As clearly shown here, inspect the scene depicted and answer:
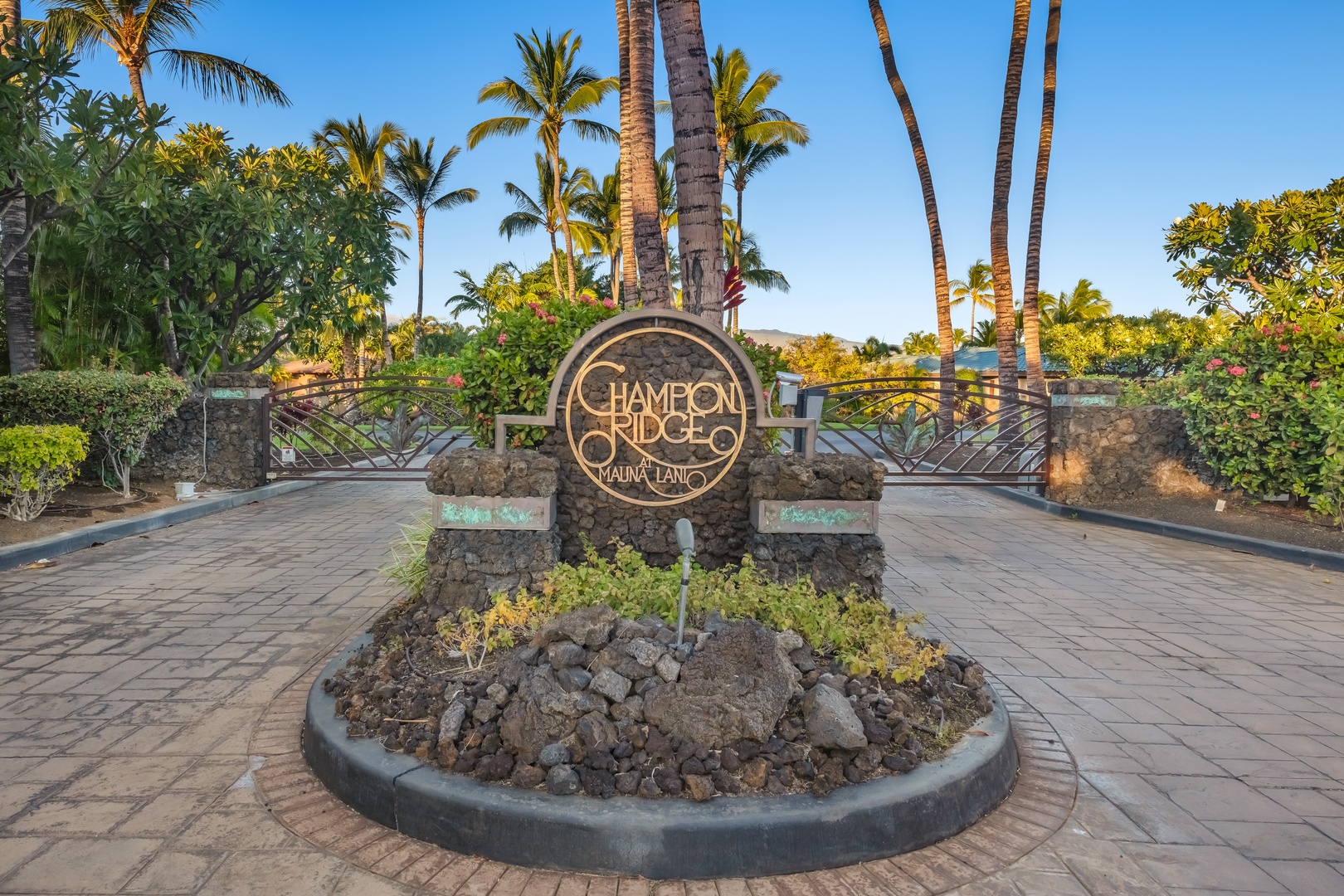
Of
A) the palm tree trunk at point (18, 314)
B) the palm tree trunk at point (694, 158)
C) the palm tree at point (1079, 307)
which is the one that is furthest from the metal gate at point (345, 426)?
the palm tree at point (1079, 307)

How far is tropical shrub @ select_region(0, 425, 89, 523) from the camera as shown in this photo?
7.35 metres

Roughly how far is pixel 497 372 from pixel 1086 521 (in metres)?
7.98

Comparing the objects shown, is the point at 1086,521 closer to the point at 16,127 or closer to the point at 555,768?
the point at 555,768

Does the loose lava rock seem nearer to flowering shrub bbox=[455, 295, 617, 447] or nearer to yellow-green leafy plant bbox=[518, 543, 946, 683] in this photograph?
yellow-green leafy plant bbox=[518, 543, 946, 683]

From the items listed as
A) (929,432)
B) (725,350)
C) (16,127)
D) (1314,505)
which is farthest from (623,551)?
(929,432)

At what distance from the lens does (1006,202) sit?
48.2 feet

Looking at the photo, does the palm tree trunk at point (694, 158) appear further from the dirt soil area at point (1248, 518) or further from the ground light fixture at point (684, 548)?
the dirt soil area at point (1248, 518)

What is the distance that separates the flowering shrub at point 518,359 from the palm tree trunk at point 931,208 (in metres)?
12.3

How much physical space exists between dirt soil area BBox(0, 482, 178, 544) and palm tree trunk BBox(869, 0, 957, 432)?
13.5 m

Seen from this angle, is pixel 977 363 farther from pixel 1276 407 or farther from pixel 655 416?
pixel 655 416

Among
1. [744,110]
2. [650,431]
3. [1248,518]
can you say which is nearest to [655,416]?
[650,431]

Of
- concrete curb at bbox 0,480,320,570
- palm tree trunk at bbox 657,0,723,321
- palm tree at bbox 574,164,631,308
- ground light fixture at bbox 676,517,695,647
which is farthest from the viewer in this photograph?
palm tree at bbox 574,164,631,308

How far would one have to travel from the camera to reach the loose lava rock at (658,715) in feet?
9.07

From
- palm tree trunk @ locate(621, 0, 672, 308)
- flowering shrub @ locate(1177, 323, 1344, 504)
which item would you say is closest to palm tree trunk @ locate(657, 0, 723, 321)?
palm tree trunk @ locate(621, 0, 672, 308)
